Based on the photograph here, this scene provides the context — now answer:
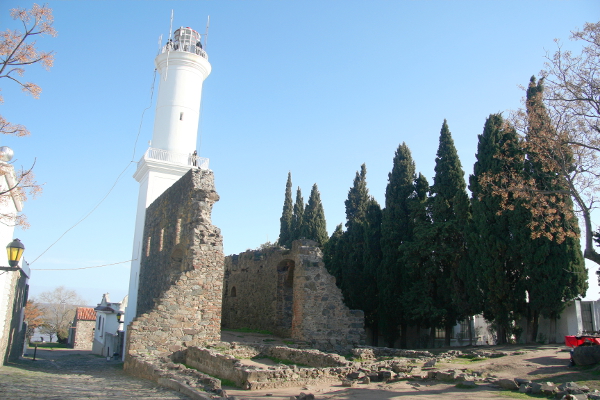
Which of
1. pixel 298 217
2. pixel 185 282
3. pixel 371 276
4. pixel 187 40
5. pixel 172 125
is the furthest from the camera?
pixel 298 217

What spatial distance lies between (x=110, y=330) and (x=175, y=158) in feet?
38.7

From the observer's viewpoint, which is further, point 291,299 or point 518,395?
point 291,299

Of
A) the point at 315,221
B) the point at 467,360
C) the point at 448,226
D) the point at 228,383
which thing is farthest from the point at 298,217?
the point at 228,383

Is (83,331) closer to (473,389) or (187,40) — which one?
(187,40)

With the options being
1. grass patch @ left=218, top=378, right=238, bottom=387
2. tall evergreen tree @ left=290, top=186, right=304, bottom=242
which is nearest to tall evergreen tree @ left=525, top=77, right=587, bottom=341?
grass patch @ left=218, top=378, right=238, bottom=387

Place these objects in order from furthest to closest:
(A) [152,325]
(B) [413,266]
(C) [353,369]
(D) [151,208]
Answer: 1. (D) [151,208]
2. (B) [413,266]
3. (A) [152,325]
4. (C) [353,369]

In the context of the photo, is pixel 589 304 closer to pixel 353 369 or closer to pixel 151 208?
pixel 353 369

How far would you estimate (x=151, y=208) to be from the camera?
794 inches

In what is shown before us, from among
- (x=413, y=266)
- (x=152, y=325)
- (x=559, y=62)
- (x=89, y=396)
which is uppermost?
(x=559, y=62)

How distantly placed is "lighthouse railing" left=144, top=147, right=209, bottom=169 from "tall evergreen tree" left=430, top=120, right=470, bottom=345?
1168 cm

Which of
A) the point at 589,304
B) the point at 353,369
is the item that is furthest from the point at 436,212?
the point at 353,369

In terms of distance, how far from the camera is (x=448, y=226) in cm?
1795

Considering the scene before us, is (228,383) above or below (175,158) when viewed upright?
below

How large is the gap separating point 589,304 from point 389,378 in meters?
11.0
